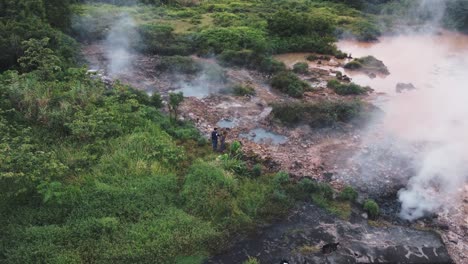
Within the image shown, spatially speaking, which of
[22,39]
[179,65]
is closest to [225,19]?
[179,65]

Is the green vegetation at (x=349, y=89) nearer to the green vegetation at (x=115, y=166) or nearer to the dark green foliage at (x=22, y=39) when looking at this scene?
the green vegetation at (x=115, y=166)

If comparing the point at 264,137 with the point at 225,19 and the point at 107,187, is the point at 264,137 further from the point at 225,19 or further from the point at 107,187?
the point at 225,19

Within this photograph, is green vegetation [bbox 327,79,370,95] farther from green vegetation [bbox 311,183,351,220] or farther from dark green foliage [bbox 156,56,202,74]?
green vegetation [bbox 311,183,351,220]

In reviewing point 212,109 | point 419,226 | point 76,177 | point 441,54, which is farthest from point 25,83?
point 441,54

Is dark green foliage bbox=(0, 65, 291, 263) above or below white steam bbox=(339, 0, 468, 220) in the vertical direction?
below

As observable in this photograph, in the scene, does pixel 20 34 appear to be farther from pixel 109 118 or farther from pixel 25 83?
pixel 109 118

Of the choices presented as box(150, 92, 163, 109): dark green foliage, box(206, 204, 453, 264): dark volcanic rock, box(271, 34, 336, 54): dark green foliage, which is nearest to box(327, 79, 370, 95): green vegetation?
box(271, 34, 336, 54): dark green foliage
